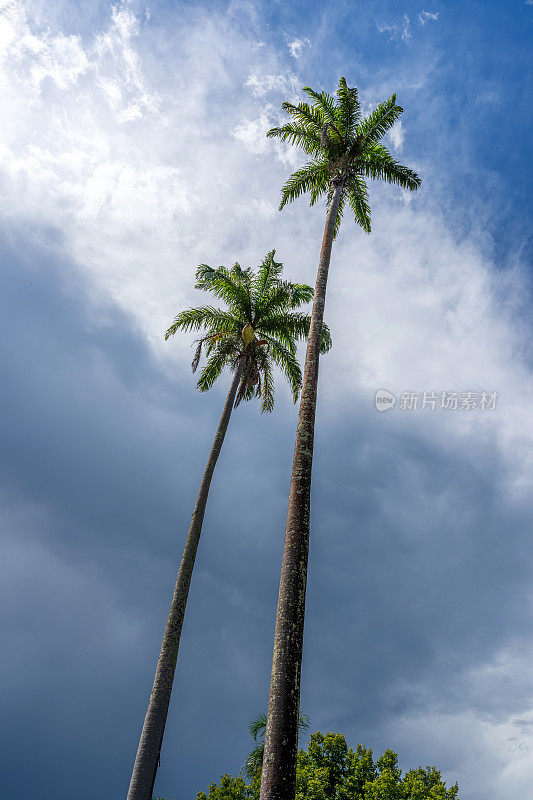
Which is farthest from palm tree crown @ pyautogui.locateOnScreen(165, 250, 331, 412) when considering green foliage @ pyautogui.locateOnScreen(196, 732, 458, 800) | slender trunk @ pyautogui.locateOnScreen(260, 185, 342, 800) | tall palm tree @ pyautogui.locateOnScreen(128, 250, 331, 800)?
green foliage @ pyautogui.locateOnScreen(196, 732, 458, 800)

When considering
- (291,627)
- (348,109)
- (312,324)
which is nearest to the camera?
(291,627)

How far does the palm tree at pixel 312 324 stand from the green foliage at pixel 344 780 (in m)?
23.8

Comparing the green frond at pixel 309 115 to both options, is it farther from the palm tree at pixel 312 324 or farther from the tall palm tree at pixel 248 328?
the tall palm tree at pixel 248 328

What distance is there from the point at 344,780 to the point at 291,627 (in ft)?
90.3

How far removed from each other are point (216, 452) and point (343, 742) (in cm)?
2393

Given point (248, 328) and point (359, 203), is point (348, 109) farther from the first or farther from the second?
point (248, 328)

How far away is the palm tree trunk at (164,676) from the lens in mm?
11719

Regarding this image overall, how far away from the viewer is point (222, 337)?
66.5ft

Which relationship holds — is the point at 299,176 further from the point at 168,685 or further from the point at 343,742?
the point at 343,742

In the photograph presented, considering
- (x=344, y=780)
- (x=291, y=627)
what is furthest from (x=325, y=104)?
(x=344, y=780)

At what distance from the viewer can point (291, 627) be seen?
7824mm

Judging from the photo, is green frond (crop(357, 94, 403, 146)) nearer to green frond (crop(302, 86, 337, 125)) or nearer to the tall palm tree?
green frond (crop(302, 86, 337, 125))

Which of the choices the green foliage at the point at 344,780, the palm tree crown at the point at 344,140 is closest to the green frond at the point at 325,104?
the palm tree crown at the point at 344,140

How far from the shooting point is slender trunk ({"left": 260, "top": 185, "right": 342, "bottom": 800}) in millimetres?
A: 6711
